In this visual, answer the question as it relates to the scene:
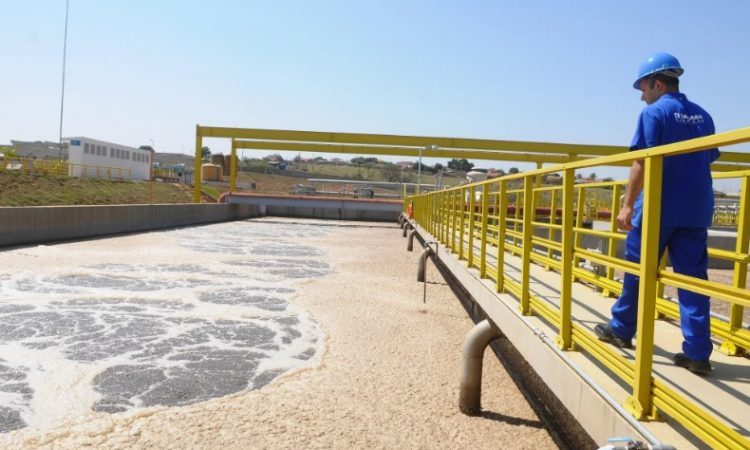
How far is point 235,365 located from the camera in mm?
4961

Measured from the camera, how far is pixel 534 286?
16.4ft

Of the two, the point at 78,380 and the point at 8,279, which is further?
the point at 8,279

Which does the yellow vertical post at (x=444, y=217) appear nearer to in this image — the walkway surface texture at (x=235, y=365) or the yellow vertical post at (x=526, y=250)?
the walkway surface texture at (x=235, y=365)

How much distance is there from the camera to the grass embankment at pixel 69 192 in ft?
83.5

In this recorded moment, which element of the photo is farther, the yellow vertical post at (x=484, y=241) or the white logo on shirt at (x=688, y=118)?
the yellow vertical post at (x=484, y=241)

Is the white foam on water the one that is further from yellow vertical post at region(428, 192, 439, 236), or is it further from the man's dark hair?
the man's dark hair

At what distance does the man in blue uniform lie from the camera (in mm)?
2648

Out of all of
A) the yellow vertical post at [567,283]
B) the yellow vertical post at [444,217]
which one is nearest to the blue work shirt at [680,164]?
the yellow vertical post at [567,283]

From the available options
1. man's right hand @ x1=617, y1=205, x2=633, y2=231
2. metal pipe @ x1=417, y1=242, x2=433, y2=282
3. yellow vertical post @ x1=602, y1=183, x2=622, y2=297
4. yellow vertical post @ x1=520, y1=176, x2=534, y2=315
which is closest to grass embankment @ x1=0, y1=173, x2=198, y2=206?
metal pipe @ x1=417, y1=242, x2=433, y2=282

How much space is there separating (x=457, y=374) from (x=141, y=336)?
118 inches

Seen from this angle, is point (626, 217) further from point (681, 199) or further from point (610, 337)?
point (610, 337)

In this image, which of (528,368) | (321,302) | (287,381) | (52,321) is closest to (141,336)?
(52,321)

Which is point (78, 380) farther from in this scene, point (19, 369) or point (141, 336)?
point (141, 336)

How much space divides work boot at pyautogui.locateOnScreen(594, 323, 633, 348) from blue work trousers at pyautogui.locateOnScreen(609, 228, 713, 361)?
25 millimetres
